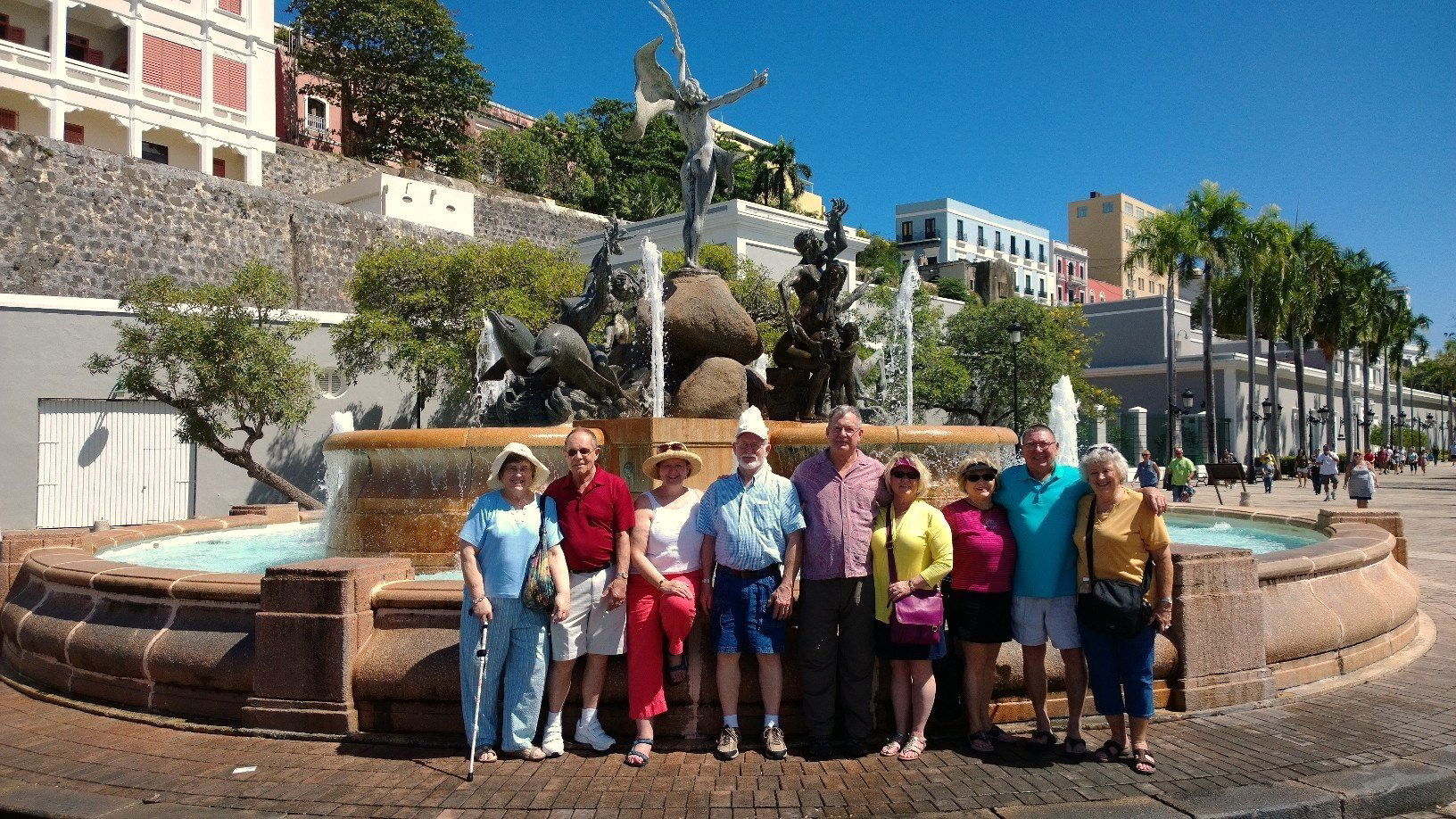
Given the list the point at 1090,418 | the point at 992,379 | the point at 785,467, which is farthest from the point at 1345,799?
the point at 1090,418

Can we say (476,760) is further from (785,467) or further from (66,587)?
(785,467)

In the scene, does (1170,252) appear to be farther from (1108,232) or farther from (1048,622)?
(1108,232)

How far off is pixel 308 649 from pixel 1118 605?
150 inches

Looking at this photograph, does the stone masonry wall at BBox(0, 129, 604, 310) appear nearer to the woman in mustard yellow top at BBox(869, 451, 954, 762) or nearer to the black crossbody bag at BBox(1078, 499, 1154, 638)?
Result: the woman in mustard yellow top at BBox(869, 451, 954, 762)

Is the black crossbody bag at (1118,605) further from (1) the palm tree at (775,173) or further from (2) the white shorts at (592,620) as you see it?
→ (1) the palm tree at (775,173)

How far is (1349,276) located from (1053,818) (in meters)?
51.9

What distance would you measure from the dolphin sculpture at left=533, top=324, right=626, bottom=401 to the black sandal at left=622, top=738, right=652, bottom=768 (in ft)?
18.8

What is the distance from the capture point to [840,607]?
445 cm

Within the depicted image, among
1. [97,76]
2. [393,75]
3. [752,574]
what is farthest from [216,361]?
[393,75]

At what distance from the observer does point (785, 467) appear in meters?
8.62

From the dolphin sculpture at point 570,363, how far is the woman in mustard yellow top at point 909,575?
570 centimetres

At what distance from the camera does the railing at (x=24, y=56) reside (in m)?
30.6

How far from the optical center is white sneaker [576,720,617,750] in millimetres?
4488

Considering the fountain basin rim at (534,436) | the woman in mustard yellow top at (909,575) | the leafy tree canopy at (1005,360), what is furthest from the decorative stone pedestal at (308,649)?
the leafy tree canopy at (1005,360)
